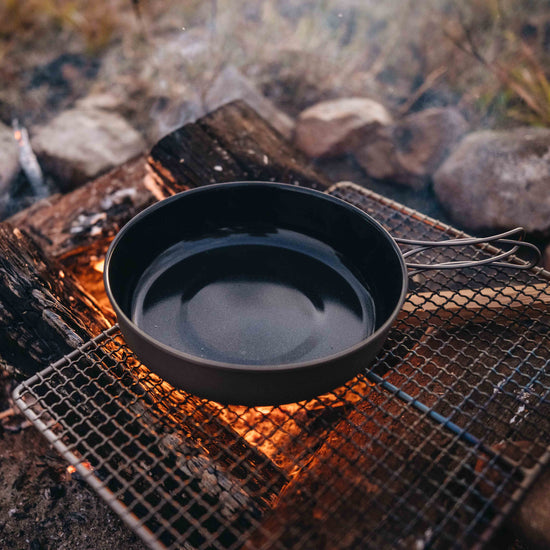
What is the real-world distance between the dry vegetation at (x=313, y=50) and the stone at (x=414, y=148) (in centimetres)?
59

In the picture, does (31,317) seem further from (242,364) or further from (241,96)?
(241,96)

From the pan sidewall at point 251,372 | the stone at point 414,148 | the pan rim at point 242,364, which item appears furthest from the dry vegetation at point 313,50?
the pan sidewall at point 251,372

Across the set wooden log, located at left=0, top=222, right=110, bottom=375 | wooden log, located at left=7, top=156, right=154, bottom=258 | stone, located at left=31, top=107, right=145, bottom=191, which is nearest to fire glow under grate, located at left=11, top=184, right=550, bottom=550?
wooden log, located at left=0, top=222, right=110, bottom=375

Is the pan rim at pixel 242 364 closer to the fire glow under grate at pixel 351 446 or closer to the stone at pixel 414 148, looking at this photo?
Result: the fire glow under grate at pixel 351 446

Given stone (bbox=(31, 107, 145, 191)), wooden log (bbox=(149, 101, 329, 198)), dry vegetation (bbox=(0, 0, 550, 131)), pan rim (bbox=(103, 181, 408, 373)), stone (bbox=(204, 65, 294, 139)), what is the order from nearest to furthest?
1. pan rim (bbox=(103, 181, 408, 373))
2. wooden log (bbox=(149, 101, 329, 198))
3. stone (bbox=(31, 107, 145, 191))
4. stone (bbox=(204, 65, 294, 139))
5. dry vegetation (bbox=(0, 0, 550, 131))

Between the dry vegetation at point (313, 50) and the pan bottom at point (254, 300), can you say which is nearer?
the pan bottom at point (254, 300)

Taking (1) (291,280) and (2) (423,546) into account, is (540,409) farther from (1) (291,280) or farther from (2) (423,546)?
(1) (291,280)

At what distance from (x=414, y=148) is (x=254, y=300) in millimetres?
2321

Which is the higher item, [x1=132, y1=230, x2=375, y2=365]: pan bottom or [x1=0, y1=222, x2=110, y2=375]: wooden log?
[x1=132, y1=230, x2=375, y2=365]: pan bottom

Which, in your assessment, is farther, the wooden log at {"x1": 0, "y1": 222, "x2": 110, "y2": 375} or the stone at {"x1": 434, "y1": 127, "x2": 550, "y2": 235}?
the stone at {"x1": 434, "y1": 127, "x2": 550, "y2": 235}

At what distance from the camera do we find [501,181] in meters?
2.62

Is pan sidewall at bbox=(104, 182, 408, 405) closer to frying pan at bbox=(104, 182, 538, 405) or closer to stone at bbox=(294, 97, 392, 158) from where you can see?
frying pan at bbox=(104, 182, 538, 405)

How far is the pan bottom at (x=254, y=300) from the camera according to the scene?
1298 mm

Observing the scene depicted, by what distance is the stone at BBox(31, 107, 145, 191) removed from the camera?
3105 mm
